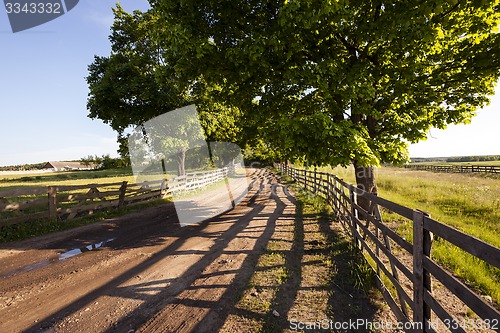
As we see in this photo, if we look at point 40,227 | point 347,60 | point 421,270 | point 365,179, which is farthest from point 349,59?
point 40,227

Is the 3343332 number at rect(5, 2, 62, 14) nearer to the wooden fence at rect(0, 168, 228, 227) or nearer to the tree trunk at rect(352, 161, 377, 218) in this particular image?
the wooden fence at rect(0, 168, 228, 227)

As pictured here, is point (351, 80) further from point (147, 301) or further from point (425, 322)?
point (147, 301)

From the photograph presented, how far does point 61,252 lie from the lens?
7.11 m

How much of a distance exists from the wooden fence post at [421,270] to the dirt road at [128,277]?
272 centimetres

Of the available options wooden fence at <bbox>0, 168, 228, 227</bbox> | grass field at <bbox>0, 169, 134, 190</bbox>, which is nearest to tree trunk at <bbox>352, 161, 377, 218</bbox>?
wooden fence at <bbox>0, 168, 228, 227</bbox>

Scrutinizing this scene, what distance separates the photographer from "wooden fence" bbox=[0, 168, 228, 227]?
29.9ft

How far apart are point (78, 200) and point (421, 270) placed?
12.9 metres

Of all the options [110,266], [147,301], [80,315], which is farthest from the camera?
[110,266]

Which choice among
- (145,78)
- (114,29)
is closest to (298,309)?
(145,78)

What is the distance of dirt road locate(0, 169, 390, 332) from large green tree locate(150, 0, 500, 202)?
370 centimetres

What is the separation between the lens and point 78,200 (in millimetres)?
11469

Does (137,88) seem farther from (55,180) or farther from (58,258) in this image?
(55,180)

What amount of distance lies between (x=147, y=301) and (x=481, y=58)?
9.88m

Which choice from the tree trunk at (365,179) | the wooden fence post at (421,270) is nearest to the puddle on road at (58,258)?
the wooden fence post at (421,270)
